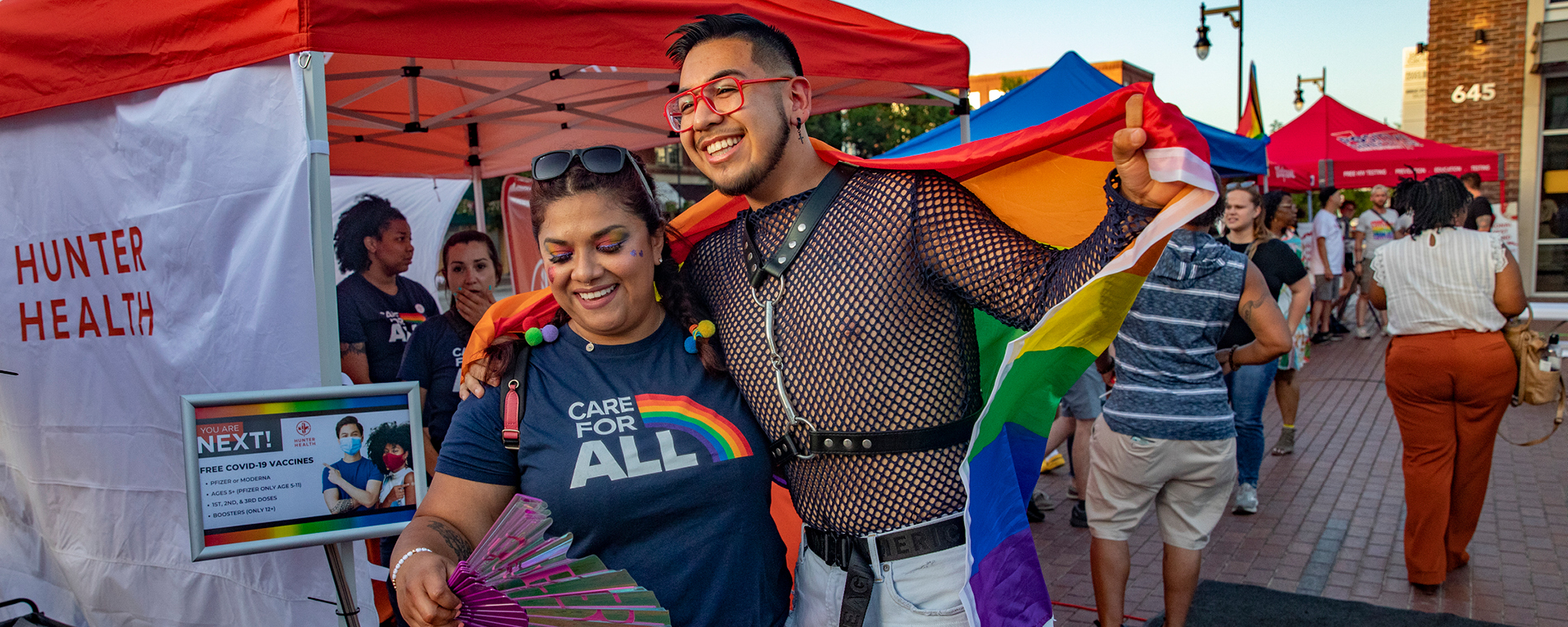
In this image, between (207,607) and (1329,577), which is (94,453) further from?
(1329,577)

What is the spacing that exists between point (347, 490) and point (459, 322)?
1.44 meters

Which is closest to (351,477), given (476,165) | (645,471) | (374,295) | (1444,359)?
(645,471)


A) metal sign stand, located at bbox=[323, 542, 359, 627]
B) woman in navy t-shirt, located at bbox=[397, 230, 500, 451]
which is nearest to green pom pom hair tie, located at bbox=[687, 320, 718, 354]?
metal sign stand, located at bbox=[323, 542, 359, 627]

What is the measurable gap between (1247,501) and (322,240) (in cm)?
498

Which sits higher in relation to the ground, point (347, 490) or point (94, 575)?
point (347, 490)

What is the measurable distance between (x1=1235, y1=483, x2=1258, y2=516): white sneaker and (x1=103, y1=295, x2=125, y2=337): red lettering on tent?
5.46m

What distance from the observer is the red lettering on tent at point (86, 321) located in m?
3.44

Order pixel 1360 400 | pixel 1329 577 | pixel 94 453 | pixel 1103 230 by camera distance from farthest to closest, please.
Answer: pixel 1360 400
pixel 1329 577
pixel 94 453
pixel 1103 230

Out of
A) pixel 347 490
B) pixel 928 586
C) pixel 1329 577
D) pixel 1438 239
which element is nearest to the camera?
pixel 928 586

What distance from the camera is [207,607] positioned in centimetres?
335

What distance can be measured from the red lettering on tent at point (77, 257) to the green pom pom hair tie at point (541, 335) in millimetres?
2455

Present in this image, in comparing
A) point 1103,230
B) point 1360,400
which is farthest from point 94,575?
point 1360,400

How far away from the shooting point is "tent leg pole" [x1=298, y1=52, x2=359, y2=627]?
2.74 meters

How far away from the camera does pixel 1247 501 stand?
18.1ft
